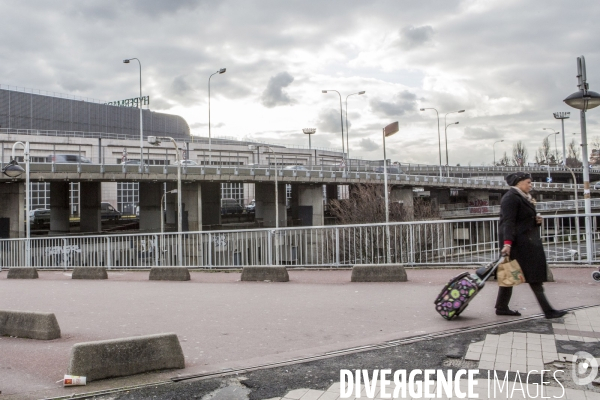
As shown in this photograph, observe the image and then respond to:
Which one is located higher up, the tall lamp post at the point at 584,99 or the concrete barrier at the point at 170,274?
the tall lamp post at the point at 584,99

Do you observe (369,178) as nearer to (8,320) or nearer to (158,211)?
(158,211)

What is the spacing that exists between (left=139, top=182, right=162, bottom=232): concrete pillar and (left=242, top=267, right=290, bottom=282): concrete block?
44574 mm

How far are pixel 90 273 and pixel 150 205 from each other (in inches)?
1617

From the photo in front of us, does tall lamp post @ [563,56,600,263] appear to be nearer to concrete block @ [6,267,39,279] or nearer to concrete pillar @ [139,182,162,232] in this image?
concrete block @ [6,267,39,279]

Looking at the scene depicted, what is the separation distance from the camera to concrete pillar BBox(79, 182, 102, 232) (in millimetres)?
54281

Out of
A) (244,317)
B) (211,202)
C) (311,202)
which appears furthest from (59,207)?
(244,317)

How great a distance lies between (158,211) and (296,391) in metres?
53.1

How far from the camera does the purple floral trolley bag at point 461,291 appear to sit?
6457 mm

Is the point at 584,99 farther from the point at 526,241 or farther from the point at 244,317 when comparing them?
→ the point at 244,317

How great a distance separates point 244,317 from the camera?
770 centimetres

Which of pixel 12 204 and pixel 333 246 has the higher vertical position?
pixel 12 204

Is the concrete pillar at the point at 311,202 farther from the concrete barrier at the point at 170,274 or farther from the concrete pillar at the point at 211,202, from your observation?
the concrete barrier at the point at 170,274

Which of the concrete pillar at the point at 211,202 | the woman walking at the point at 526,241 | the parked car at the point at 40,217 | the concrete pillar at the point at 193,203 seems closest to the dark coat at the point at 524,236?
the woman walking at the point at 526,241

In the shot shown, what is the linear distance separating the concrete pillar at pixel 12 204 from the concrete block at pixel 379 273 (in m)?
38.5
